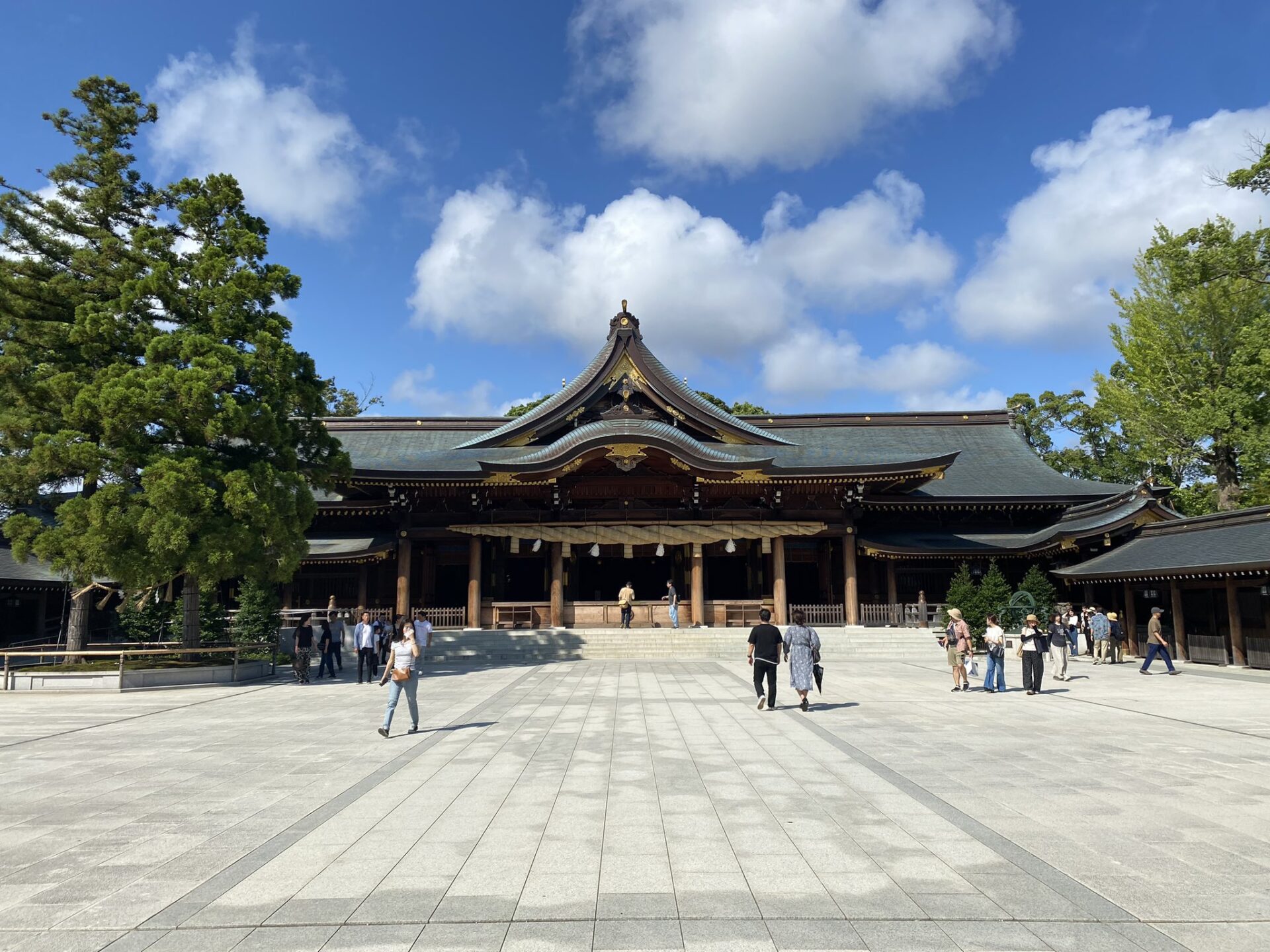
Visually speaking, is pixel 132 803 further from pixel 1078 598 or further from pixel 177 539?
pixel 1078 598

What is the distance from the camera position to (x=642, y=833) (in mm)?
6008

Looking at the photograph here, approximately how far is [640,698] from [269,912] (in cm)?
999

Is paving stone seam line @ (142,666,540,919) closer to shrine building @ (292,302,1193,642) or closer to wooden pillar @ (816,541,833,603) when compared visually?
shrine building @ (292,302,1193,642)

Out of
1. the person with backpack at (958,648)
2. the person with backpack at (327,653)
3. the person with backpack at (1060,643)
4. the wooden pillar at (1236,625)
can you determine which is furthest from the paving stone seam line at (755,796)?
the wooden pillar at (1236,625)

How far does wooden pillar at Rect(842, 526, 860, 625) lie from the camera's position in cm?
2614

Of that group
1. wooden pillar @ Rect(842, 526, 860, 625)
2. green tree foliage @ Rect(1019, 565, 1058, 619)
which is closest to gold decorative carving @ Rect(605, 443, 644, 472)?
wooden pillar @ Rect(842, 526, 860, 625)

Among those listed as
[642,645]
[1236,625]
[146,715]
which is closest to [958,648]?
[1236,625]

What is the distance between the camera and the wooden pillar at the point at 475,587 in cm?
2595

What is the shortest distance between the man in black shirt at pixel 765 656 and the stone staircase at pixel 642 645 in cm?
1071

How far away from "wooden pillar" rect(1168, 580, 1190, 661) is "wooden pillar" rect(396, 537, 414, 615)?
24.0m

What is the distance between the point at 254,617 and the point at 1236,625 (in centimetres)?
2742

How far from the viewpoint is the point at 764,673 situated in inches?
500

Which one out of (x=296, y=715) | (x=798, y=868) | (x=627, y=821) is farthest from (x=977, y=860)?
(x=296, y=715)

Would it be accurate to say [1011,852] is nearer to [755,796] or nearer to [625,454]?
[755,796]
